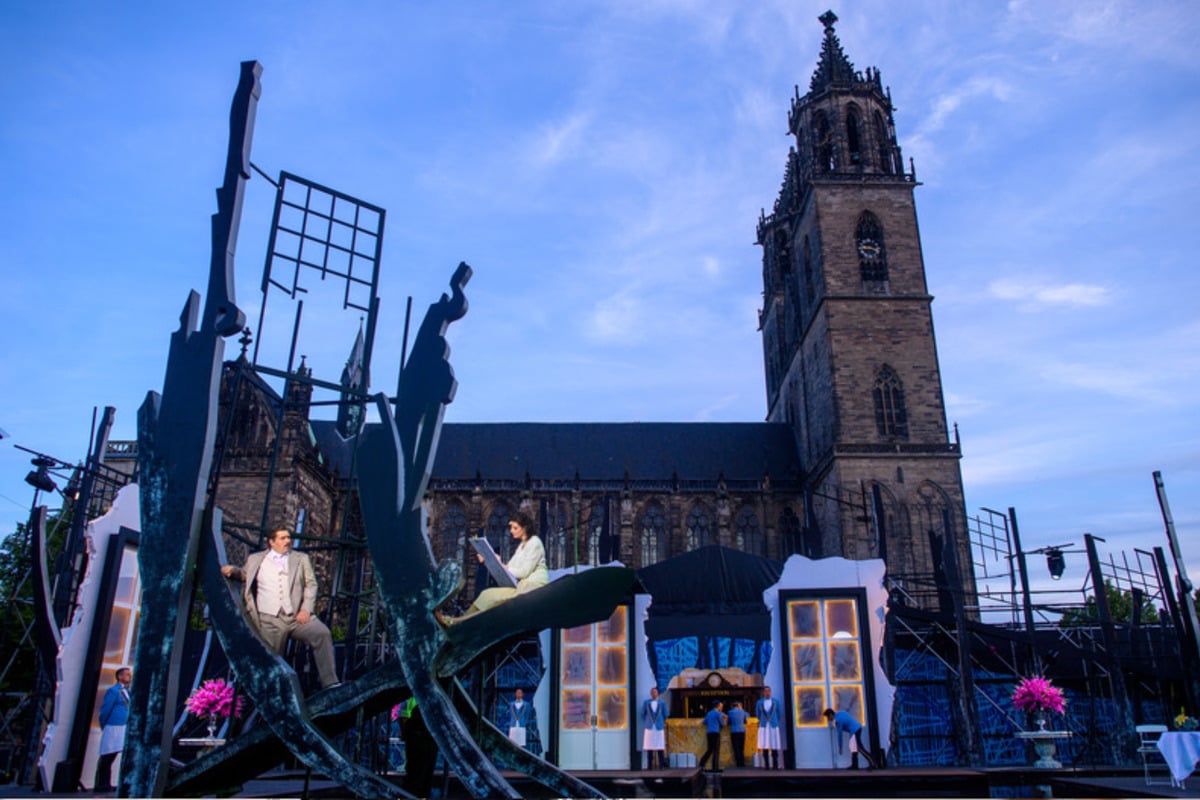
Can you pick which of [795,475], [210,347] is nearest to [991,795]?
[210,347]

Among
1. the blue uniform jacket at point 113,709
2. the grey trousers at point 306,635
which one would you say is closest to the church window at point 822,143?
the blue uniform jacket at point 113,709

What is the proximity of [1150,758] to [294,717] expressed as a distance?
17.8m

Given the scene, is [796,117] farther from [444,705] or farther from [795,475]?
[444,705]

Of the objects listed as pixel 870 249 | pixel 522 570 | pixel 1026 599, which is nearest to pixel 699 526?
pixel 870 249

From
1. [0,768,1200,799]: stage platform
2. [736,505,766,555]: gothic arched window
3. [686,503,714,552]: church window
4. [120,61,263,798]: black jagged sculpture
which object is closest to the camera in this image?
[120,61,263,798]: black jagged sculpture

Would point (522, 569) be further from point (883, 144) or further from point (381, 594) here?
point (883, 144)

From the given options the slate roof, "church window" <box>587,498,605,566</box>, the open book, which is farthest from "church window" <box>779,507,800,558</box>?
the open book

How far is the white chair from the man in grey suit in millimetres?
10483

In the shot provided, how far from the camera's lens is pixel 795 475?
135 feet

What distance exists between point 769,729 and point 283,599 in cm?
945

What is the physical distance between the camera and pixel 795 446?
43.3 metres

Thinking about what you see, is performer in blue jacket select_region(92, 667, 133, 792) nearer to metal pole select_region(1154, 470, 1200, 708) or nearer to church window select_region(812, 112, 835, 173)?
metal pole select_region(1154, 470, 1200, 708)

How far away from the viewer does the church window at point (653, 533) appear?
40625 mm

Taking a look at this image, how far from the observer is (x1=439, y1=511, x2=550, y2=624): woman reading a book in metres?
6.13
